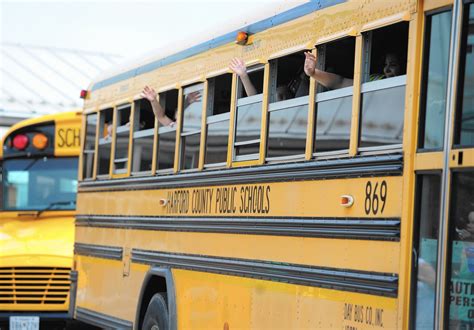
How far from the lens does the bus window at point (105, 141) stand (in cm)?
939

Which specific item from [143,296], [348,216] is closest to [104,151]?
[143,296]

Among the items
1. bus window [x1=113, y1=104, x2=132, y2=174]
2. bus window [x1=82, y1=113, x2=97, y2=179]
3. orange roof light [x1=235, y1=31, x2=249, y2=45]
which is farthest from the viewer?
bus window [x1=82, y1=113, x2=97, y2=179]

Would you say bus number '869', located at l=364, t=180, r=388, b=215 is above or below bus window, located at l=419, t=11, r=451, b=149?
below

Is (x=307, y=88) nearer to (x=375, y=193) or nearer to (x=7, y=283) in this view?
(x=375, y=193)

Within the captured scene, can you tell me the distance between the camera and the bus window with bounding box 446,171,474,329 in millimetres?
4668

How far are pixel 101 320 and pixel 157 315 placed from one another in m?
1.32

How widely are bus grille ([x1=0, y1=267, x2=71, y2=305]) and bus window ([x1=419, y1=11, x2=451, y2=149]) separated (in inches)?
256

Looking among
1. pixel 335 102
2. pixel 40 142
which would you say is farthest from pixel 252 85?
pixel 40 142

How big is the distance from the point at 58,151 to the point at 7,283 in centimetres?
168

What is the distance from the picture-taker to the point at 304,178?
5.95 metres

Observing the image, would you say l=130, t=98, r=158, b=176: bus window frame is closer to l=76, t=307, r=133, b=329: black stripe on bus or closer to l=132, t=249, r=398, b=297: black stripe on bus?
l=132, t=249, r=398, b=297: black stripe on bus

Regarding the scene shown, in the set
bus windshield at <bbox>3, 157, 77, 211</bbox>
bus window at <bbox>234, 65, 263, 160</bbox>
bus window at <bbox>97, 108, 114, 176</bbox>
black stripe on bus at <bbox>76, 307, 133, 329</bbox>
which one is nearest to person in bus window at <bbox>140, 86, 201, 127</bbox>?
bus window at <bbox>234, 65, 263, 160</bbox>

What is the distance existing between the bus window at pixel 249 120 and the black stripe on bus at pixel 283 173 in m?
0.11

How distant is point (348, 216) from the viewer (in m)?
5.50
